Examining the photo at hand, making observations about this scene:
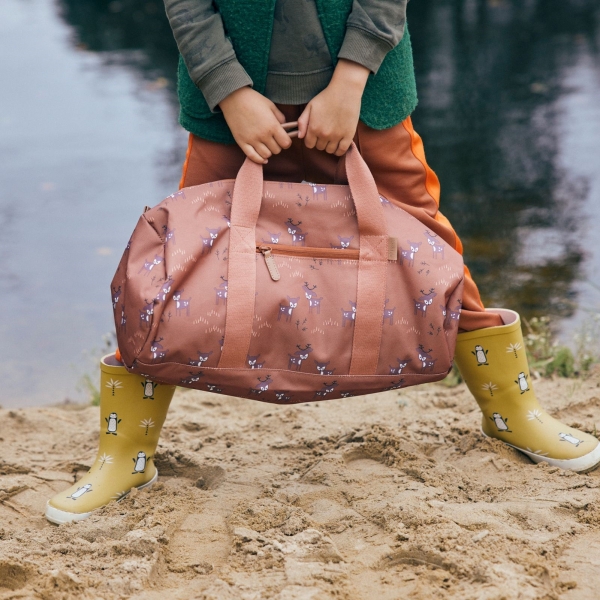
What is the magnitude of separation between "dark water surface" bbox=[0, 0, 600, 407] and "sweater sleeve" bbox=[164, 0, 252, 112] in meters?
1.75

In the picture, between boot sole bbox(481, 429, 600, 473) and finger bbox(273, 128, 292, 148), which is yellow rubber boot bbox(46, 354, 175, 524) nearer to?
finger bbox(273, 128, 292, 148)

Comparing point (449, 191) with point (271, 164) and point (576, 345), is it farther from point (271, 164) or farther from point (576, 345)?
point (271, 164)

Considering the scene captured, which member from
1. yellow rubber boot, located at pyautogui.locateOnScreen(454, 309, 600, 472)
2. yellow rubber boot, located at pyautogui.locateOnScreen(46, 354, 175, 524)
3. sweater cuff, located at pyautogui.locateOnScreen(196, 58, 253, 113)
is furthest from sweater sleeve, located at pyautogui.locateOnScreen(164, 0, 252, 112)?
yellow rubber boot, located at pyautogui.locateOnScreen(454, 309, 600, 472)

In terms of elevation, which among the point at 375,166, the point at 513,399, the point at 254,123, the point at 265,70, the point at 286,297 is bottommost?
the point at 513,399

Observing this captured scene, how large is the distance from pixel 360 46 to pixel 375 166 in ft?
1.07

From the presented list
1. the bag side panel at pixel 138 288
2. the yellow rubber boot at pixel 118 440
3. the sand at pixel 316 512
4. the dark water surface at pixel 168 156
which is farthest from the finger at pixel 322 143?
the dark water surface at pixel 168 156

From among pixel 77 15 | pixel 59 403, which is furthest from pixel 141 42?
pixel 59 403

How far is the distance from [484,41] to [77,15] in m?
4.71

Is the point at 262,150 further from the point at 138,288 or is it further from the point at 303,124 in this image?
the point at 138,288

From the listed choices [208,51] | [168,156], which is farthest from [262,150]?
[168,156]

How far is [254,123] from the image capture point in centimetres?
206

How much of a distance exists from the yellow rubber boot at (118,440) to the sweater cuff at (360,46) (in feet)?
3.27

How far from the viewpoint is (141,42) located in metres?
8.16

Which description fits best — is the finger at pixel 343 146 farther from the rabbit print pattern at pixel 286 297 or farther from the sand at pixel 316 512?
the sand at pixel 316 512
